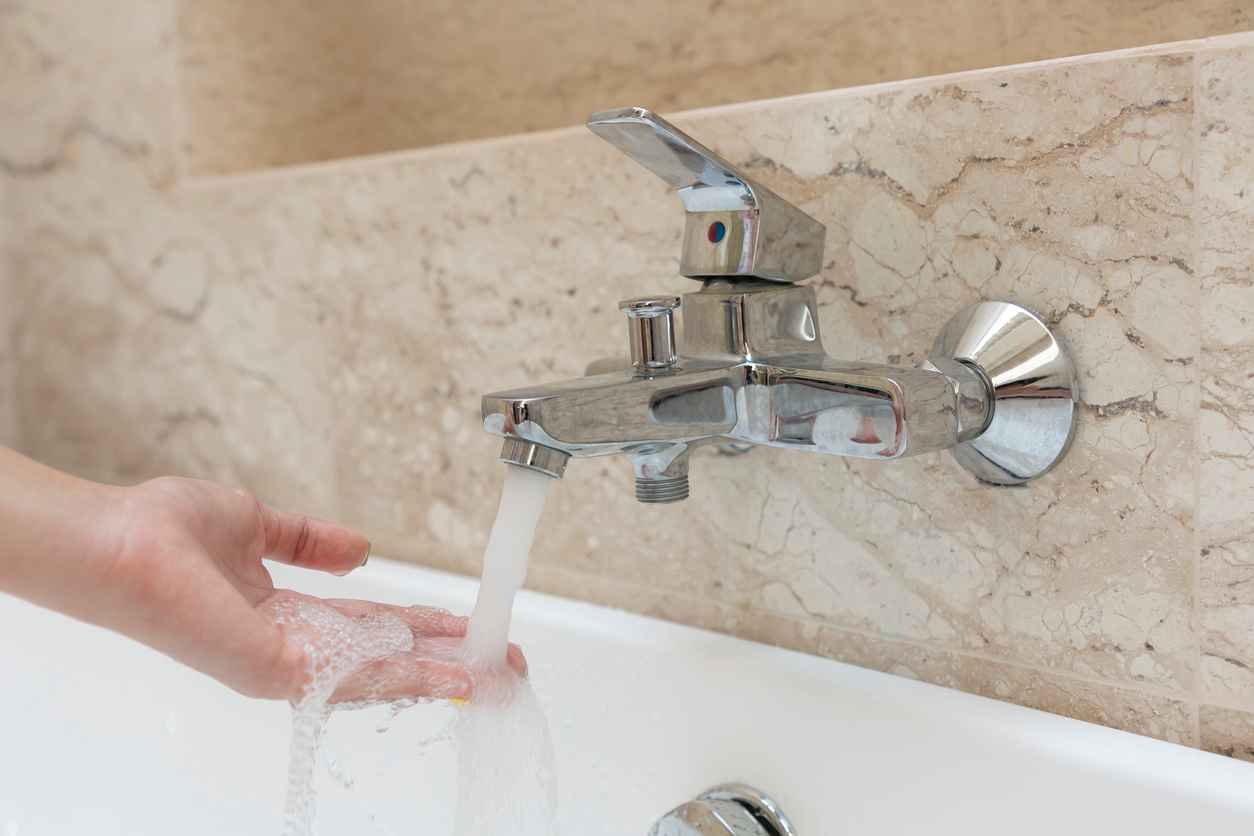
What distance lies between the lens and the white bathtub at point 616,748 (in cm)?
59

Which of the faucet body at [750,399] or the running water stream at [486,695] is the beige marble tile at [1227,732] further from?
the running water stream at [486,695]

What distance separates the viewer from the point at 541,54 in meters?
1.02

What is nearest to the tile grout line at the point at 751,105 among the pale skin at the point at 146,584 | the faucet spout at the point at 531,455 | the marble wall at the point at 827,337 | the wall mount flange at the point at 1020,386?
the marble wall at the point at 827,337

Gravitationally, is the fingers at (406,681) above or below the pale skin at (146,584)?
below

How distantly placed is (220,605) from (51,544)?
8cm

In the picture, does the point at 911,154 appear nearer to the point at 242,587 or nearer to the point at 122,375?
the point at 242,587

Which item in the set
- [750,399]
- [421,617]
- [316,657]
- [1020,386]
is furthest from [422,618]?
[1020,386]

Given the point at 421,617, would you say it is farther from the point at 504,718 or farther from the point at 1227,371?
the point at 1227,371

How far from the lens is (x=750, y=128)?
719 millimetres

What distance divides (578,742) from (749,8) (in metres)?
0.54

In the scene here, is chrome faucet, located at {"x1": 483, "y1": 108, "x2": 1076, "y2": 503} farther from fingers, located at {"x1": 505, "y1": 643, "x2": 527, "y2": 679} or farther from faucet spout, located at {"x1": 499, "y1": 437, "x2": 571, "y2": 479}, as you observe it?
fingers, located at {"x1": 505, "y1": 643, "x2": 527, "y2": 679}

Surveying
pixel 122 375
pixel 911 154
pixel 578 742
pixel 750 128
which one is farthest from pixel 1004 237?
pixel 122 375

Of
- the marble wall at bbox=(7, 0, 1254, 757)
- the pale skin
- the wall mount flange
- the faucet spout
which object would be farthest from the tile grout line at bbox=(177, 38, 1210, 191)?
the pale skin

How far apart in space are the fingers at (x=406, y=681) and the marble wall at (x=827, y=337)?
232 mm
